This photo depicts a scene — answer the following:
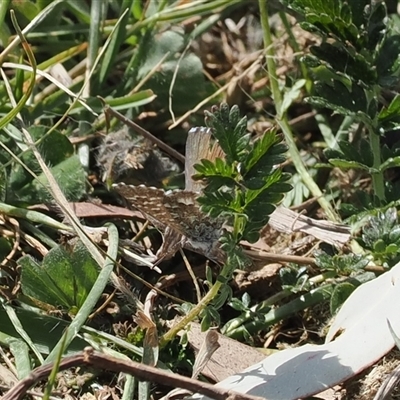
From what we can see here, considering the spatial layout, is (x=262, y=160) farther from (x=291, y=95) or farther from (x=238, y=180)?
(x=291, y=95)

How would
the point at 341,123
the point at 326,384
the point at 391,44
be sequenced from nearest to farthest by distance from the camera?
the point at 326,384, the point at 391,44, the point at 341,123

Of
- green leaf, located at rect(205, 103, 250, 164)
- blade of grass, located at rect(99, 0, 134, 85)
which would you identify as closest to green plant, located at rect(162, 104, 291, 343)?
green leaf, located at rect(205, 103, 250, 164)

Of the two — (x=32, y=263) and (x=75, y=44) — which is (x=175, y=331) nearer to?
(x=32, y=263)

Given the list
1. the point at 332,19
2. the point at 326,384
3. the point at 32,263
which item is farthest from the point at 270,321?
the point at 332,19

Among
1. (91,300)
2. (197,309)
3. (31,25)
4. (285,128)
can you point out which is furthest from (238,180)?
(31,25)

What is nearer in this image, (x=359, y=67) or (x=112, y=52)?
(x=359, y=67)
